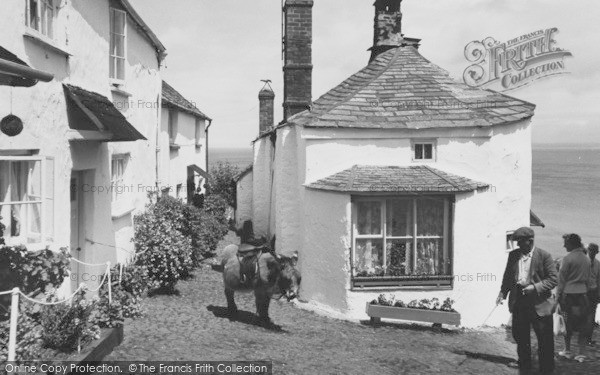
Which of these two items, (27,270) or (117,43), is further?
(117,43)

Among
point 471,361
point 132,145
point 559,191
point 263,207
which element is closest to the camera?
point 471,361

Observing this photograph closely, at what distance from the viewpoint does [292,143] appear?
15.9 m

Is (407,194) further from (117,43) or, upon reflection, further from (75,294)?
(75,294)

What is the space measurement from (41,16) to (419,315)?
9.48 m

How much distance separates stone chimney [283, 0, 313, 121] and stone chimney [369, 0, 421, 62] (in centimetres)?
287

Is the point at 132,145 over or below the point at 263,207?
over

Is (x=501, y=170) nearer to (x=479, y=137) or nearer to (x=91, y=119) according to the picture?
(x=479, y=137)

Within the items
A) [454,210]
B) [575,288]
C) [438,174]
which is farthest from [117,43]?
[575,288]

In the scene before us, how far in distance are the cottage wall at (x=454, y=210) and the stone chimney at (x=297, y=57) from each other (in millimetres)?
2832

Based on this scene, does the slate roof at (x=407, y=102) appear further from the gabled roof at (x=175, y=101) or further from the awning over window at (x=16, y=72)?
the awning over window at (x=16, y=72)

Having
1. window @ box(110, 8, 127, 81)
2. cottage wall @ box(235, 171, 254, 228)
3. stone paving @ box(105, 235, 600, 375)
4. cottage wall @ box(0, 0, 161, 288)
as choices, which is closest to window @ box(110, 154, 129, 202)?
cottage wall @ box(0, 0, 161, 288)

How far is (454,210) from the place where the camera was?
13344 millimetres

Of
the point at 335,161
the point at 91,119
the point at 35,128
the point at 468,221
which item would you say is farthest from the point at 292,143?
the point at 35,128

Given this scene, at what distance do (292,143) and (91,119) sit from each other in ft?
25.5
